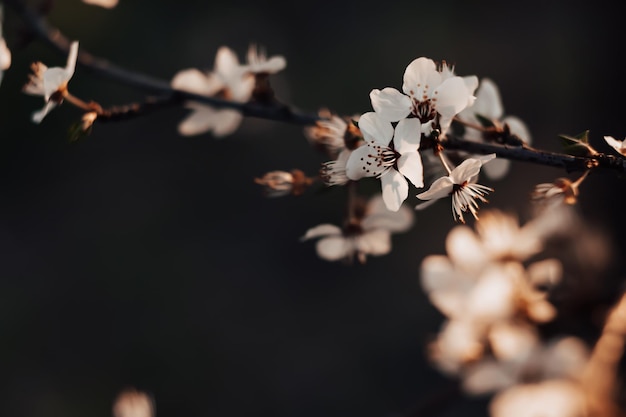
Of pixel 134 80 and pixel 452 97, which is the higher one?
pixel 134 80

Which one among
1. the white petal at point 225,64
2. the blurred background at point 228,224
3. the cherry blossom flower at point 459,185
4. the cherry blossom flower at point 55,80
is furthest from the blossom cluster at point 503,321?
the blurred background at point 228,224

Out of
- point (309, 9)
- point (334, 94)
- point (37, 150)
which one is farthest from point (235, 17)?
point (37, 150)

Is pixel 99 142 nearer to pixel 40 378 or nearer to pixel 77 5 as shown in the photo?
pixel 77 5

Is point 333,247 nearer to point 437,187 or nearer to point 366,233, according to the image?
point 366,233

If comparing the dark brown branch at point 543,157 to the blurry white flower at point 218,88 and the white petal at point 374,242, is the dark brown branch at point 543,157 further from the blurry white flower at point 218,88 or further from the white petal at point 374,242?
the blurry white flower at point 218,88

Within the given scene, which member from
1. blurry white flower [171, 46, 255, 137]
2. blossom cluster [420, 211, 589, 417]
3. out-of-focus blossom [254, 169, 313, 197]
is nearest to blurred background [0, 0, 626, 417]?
blossom cluster [420, 211, 589, 417]

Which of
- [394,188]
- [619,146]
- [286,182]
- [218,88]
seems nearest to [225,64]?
[218,88]

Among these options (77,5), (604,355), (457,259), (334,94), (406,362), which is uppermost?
(77,5)

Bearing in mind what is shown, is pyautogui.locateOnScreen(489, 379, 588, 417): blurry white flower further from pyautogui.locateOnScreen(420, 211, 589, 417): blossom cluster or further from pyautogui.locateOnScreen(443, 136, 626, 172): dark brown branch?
pyautogui.locateOnScreen(443, 136, 626, 172): dark brown branch
